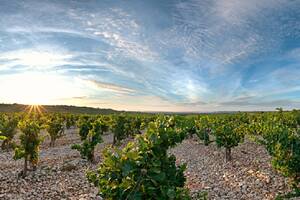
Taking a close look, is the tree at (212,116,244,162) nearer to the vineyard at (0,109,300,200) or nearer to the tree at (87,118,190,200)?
the vineyard at (0,109,300,200)

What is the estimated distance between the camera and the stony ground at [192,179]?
16.5 metres

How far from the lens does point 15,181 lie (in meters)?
18.3

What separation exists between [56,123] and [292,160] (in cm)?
2590

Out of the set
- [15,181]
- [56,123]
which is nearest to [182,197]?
[15,181]

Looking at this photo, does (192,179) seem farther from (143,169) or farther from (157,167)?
(143,169)

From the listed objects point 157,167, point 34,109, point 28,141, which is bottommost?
point 28,141

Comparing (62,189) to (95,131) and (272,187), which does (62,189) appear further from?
(272,187)

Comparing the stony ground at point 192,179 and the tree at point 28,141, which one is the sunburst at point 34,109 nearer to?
the stony ground at point 192,179

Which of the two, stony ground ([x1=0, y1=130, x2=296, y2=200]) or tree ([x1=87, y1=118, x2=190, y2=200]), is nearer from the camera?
tree ([x1=87, y1=118, x2=190, y2=200])

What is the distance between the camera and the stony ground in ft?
54.0

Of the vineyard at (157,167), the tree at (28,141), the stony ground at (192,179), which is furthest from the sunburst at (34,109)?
the tree at (28,141)

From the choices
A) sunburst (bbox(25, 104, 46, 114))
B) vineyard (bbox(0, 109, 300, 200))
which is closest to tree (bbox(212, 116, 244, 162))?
vineyard (bbox(0, 109, 300, 200))

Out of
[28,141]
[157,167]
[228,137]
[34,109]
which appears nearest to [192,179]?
[228,137]

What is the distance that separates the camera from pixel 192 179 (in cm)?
1922
